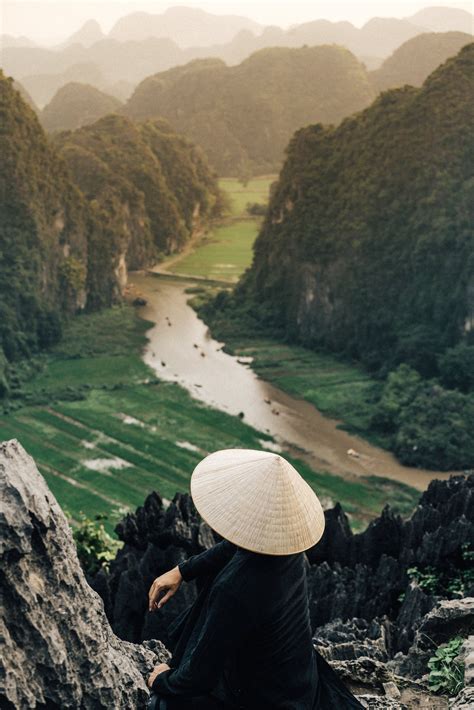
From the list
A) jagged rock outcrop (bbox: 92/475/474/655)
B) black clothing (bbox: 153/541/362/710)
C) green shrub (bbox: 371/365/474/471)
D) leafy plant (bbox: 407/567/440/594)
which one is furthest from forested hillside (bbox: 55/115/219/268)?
black clothing (bbox: 153/541/362/710)

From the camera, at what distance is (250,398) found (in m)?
28.5

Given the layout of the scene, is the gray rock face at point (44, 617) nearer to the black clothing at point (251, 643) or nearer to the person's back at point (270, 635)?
the black clothing at point (251, 643)

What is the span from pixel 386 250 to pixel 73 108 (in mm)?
48673

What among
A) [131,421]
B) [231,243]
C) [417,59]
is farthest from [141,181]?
[417,59]

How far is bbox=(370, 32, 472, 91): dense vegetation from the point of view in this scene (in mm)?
67625

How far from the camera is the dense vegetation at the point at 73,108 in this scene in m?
75.2

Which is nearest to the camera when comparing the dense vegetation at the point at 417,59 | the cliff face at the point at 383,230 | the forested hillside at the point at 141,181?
the cliff face at the point at 383,230

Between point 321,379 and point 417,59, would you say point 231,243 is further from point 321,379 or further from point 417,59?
point 417,59

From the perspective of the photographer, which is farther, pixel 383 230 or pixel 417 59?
pixel 417 59

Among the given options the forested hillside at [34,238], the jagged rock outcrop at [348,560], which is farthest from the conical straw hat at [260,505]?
the forested hillside at [34,238]

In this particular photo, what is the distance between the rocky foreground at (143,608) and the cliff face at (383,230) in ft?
73.9

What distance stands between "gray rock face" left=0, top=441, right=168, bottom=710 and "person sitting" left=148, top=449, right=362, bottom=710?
1.05 feet

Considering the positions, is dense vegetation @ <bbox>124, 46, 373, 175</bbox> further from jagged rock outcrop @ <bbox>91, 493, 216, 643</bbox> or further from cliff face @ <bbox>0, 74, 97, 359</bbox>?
jagged rock outcrop @ <bbox>91, 493, 216, 643</bbox>

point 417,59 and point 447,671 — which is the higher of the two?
point 417,59
